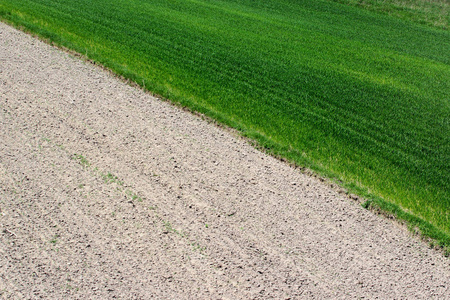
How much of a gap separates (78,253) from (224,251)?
196cm

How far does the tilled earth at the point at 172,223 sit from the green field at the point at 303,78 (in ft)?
3.20

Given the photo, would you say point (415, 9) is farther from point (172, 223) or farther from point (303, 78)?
point (172, 223)

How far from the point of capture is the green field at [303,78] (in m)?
9.54

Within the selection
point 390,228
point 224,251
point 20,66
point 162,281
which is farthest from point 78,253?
point 20,66

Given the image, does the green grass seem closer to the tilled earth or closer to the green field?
the green field

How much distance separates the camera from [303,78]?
14711 mm

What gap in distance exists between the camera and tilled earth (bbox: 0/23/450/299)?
20.0ft

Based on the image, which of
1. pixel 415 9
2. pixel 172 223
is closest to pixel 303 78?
pixel 172 223

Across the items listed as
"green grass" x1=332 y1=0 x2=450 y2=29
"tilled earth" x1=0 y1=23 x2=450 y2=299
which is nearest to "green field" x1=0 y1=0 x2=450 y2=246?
"tilled earth" x1=0 y1=23 x2=450 y2=299

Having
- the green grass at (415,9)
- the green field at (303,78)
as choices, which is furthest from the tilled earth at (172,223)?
the green grass at (415,9)

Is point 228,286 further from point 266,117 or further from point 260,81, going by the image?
point 260,81

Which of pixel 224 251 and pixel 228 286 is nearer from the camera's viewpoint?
pixel 228 286

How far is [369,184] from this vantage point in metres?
8.83

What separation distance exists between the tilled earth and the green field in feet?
3.20
